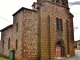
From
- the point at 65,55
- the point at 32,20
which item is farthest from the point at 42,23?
the point at 65,55

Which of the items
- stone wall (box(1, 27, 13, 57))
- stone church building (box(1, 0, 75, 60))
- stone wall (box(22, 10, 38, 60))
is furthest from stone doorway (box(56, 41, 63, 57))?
stone wall (box(1, 27, 13, 57))

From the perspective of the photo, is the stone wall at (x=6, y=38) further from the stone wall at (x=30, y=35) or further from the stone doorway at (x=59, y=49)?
the stone doorway at (x=59, y=49)

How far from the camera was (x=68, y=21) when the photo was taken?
30.2 metres

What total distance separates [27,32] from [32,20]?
2.20 meters

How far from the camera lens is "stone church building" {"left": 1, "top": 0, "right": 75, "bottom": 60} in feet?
80.7

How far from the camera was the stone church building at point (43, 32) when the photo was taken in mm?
24594

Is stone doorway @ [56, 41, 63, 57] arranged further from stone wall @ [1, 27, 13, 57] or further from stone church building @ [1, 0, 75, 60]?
stone wall @ [1, 27, 13, 57]

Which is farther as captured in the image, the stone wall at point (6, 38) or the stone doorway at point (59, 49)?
the stone wall at point (6, 38)

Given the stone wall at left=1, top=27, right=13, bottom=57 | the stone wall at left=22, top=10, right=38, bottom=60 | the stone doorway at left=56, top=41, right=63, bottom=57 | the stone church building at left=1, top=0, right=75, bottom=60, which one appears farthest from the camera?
the stone wall at left=1, top=27, right=13, bottom=57

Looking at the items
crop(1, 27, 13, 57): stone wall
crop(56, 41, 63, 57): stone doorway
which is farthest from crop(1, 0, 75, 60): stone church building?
crop(1, 27, 13, 57): stone wall

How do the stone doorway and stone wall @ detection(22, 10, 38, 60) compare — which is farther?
the stone doorway

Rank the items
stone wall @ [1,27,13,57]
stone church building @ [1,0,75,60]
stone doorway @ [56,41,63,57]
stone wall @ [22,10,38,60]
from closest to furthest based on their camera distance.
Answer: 1. stone wall @ [22,10,38,60]
2. stone church building @ [1,0,75,60]
3. stone doorway @ [56,41,63,57]
4. stone wall @ [1,27,13,57]

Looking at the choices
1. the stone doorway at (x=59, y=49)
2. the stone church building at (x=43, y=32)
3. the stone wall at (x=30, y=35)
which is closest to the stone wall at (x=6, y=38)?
the stone church building at (x=43, y=32)

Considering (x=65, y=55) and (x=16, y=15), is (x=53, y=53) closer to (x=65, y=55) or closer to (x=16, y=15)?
(x=65, y=55)
